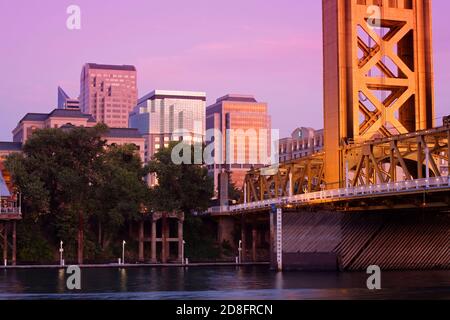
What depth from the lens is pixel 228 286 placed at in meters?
75.7

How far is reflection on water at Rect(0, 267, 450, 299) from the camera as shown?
64.9 m

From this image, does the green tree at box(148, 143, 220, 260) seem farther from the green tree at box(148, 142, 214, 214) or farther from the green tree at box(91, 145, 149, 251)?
the green tree at box(91, 145, 149, 251)

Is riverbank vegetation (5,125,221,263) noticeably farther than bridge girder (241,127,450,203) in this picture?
Yes

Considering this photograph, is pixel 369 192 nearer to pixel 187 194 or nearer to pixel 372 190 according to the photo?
pixel 372 190

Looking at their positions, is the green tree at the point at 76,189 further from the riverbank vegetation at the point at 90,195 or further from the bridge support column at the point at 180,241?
the bridge support column at the point at 180,241

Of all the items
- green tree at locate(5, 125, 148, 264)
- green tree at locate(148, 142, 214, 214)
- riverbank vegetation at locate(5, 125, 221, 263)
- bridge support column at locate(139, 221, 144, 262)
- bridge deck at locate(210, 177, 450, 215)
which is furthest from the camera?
green tree at locate(148, 142, 214, 214)

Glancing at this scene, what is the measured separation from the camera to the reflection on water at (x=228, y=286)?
64875 mm

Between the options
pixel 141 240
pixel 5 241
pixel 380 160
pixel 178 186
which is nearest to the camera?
pixel 380 160

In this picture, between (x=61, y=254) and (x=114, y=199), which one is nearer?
(x=61, y=254)

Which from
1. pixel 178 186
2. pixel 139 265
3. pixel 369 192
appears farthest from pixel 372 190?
pixel 178 186

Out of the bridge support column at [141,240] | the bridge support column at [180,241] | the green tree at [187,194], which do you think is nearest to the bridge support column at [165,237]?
the bridge support column at [180,241]

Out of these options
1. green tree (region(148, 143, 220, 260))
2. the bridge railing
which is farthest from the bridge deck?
green tree (region(148, 143, 220, 260))

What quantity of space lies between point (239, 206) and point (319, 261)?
29208 millimetres
